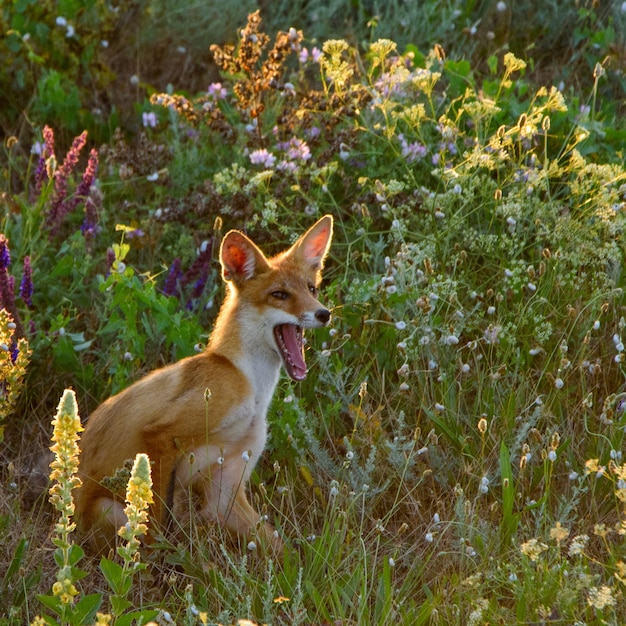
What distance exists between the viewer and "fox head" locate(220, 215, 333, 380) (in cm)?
552

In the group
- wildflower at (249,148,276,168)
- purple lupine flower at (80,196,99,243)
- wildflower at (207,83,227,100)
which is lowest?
purple lupine flower at (80,196,99,243)

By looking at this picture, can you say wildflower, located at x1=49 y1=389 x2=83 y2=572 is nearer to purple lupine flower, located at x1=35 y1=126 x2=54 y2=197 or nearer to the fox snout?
the fox snout

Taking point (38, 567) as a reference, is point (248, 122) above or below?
above

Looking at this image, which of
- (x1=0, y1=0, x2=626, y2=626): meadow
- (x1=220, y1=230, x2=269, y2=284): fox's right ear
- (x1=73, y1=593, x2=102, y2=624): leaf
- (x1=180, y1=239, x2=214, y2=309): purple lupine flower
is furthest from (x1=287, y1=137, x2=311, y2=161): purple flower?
(x1=73, y1=593, x2=102, y2=624): leaf

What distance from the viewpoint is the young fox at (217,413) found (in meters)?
5.10

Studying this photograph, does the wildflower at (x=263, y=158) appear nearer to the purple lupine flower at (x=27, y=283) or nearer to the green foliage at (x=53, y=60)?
the purple lupine flower at (x=27, y=283)

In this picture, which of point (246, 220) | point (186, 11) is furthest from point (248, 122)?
point (186, 11)

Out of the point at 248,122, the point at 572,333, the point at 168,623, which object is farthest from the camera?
the point at 248,122

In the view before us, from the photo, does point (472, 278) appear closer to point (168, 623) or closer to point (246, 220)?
point (246, 220)

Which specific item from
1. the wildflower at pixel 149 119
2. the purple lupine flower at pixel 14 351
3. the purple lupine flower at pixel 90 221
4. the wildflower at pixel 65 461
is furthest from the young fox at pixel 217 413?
the wildflower at pixel 149 119

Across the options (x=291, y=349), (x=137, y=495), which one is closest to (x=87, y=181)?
(x=291, y=349)

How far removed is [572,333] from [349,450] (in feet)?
5.57

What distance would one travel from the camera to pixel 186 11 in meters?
9.46

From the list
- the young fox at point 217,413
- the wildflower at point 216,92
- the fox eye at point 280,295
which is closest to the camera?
the young fox at point 217,413
